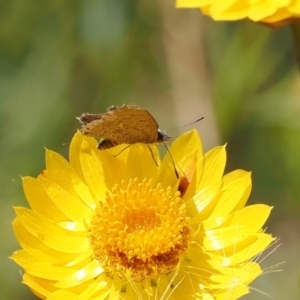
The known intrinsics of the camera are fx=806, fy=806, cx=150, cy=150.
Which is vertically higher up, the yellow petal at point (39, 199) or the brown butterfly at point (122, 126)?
the brown butterfly at point (122, 126)

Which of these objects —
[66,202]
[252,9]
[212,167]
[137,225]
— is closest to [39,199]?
[66,202]

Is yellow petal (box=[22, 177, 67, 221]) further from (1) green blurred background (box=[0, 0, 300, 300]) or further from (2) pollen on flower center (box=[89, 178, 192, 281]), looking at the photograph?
(1) green blurred background (box=[0, 0, 300, 300])

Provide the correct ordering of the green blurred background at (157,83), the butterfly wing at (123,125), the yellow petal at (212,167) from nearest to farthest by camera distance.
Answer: the butterfly wing at (123,125) → the yellow petal at (212,167) → the green blurred background at (157,83)

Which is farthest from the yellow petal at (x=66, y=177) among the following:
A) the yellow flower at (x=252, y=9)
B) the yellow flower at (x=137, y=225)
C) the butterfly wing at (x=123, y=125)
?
the yellow flower at (x=252, y=9)

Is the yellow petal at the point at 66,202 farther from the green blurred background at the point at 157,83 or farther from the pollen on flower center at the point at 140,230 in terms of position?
the green blurred background at the point at 157,83

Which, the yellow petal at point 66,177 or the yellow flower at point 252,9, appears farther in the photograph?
the yellow petal at point 66,177

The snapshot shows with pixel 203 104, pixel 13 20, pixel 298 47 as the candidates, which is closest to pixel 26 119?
pixel 13 20

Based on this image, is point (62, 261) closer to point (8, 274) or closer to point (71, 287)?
point (71, 287)

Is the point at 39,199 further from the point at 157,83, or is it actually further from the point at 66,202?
the point at 157,83
